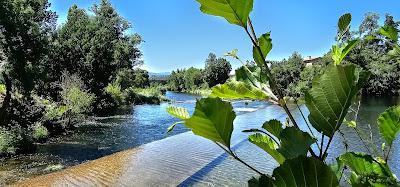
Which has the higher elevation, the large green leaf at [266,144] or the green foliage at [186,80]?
the green foliage at [186,80]

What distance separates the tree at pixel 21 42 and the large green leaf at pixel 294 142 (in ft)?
55.2

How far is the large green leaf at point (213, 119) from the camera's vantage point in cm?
65

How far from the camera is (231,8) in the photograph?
0.69 m

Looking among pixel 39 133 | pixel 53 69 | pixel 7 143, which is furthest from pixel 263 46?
pixel 53 69

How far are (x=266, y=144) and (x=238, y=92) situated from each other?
12cm

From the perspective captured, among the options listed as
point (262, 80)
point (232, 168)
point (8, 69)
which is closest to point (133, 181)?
point (232, 168)

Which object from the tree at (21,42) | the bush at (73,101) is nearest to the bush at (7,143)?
the tree at (21,42)

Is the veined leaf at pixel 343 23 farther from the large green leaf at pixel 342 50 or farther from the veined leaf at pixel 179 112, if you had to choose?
the veined leaf at pixel 179 112

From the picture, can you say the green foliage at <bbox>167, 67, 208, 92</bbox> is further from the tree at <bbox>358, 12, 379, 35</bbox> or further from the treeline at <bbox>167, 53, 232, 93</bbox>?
the tree at <bbox>358, 12, 379, 35</bbox>

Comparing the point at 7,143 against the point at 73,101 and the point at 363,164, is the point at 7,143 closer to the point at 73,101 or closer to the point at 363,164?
the point at 73,101

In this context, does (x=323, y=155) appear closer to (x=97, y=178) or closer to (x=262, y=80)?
(x=262, y=80)

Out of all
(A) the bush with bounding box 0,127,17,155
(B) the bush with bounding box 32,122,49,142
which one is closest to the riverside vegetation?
(A) the bush with bounding box 0,127,17,155

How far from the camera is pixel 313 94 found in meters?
0.67

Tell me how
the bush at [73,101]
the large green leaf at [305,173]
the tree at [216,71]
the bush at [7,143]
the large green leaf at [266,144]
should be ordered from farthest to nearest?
the tree at [216,71], the bush at [73,101], the bush at [7,143], the large green leaf at [266,144], the large green leaf at [305,173]
